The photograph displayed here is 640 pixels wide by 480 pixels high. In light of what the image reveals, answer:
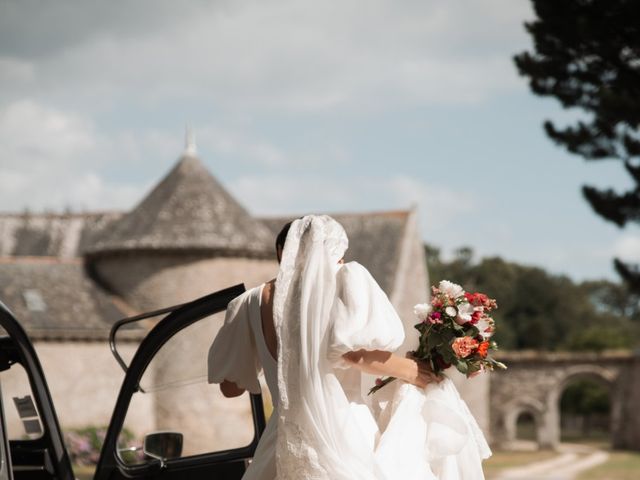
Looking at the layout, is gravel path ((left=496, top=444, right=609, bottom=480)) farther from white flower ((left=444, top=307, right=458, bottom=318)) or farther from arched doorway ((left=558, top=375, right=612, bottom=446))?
arched doorway ((left=558, top=375, right=612, bottom=446))

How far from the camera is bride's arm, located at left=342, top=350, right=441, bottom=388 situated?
364 cm

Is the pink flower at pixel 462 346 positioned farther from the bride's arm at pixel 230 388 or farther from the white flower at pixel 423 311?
the bride's arm at pixel 230 388

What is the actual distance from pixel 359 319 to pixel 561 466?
26.3 m

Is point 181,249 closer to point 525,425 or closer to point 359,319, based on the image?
point 359,319

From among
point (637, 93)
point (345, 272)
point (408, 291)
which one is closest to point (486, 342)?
point (345, 272)

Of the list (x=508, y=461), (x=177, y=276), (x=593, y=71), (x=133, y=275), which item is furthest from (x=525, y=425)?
(x=593, y=71)

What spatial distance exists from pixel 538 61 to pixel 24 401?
11.0 meters

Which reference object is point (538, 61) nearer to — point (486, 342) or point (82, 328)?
point (486, 342)

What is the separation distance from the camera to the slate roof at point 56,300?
87.7 feet

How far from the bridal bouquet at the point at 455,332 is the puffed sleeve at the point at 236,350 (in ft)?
1.76

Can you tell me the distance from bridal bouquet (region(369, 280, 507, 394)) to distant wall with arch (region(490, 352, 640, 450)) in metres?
36.5

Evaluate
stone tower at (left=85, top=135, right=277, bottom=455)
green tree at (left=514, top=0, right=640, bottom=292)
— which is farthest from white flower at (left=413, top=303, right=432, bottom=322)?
stone tower at (left=85, top=135, right=277, bottom=455)

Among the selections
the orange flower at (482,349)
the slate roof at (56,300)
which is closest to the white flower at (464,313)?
the orange flower at (482,349)

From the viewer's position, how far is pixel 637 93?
13.3m
